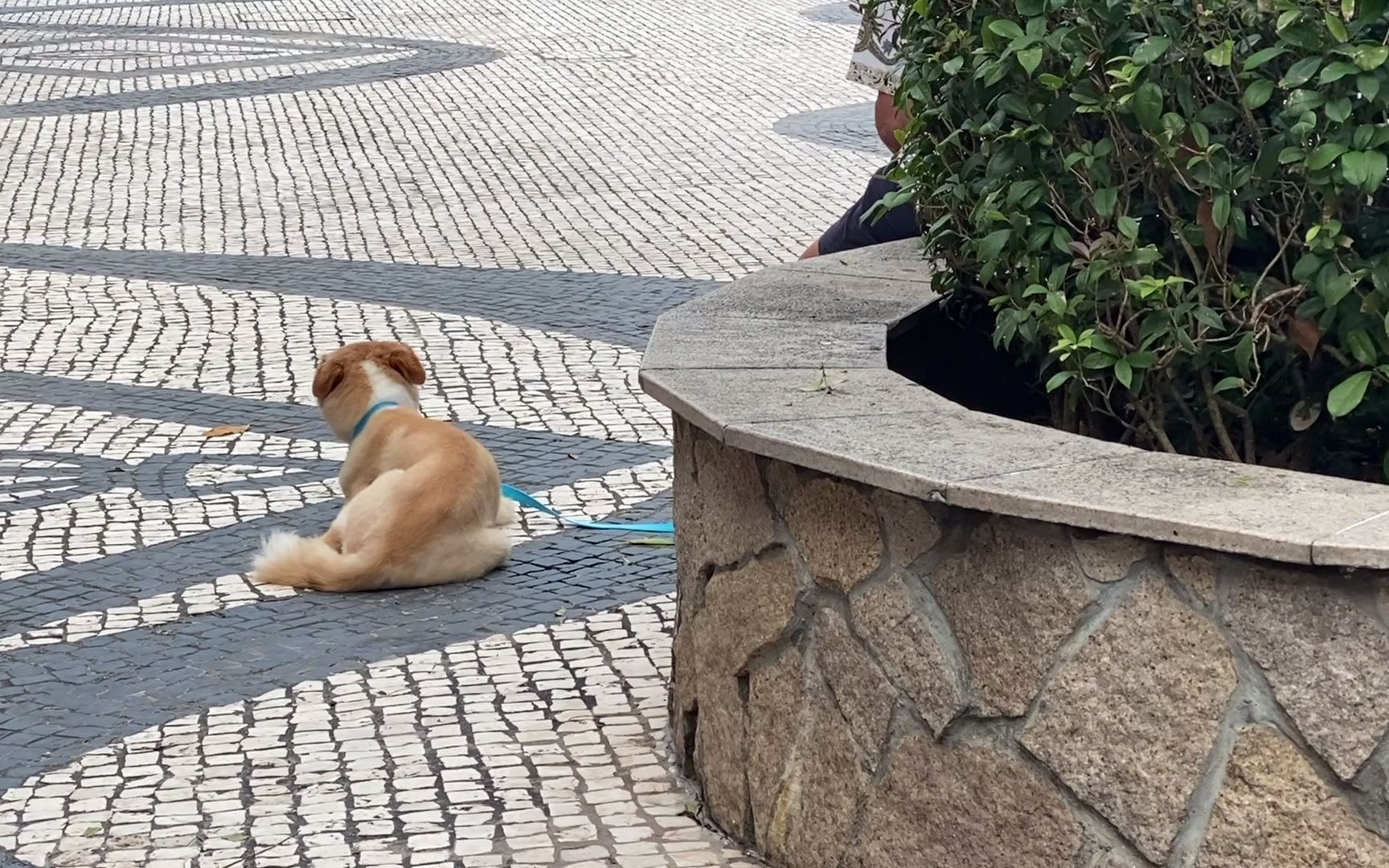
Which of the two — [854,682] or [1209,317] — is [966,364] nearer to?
[1209,317]

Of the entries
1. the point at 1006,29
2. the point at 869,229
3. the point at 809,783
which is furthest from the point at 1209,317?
the point at 869,229

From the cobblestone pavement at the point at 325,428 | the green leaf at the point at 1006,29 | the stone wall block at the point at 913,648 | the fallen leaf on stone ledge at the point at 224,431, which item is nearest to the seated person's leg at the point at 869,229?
the cobblestone pavement at the point at 325,428

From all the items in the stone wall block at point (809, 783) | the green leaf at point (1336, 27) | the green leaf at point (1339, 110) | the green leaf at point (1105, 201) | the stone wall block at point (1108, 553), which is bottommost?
the stone wall block at point (809, 783)

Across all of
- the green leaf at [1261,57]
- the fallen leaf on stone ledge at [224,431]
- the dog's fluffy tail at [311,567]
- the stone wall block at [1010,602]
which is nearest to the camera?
the stone wall block at [1010,602]

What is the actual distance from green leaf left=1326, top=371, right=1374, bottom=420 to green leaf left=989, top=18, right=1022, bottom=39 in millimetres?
897

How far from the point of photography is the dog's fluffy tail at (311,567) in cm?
549

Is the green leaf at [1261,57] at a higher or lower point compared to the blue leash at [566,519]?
higher

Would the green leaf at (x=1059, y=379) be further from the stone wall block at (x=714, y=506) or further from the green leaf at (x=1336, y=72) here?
the green leaf at (x=1336, y=72)

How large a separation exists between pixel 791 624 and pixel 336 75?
1489 centimetres

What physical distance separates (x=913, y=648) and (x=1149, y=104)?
3.43 feet

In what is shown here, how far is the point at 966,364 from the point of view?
16.1 ft

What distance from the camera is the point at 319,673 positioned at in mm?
4938

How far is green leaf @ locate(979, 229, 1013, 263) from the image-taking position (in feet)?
12.2

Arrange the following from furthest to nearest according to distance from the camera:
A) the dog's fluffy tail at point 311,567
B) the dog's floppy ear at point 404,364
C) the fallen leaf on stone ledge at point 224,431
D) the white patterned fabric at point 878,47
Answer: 1. the fallen leaf on stone ledge at point 224,431
2. the dog's floppy ear at point 404,364
3. the dog's fluffy tail at point 311,567
4. the white patterned fabric at point 878,47
